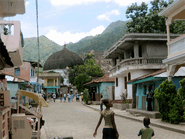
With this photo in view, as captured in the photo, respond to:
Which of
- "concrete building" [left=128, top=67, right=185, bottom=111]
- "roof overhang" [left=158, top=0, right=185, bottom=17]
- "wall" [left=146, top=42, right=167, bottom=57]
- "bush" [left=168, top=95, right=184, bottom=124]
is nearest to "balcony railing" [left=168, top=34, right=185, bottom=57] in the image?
"roof overhang" [left=158, top=0, right=185, bottom=17]

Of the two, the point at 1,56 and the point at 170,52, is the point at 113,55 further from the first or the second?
the point at 1,56

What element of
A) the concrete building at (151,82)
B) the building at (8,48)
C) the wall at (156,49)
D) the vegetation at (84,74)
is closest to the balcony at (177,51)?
the concrete building at (151,82)

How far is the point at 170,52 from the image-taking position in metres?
15.0

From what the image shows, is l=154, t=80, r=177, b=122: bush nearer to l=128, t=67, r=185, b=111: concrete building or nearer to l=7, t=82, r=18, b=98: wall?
l=128, t=67, r=185, b=111: concrete building

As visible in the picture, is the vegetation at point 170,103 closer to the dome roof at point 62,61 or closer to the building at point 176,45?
the building at point 176,45

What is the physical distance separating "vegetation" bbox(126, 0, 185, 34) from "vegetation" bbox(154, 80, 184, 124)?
21.6 m

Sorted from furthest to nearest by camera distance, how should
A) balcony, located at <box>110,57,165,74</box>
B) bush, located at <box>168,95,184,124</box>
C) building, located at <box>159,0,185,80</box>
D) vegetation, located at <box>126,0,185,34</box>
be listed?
vegetation, located at <box>126,0,185,34</box>
balcony, located at <box>110,57,165,74</box>
building, located at <box>159,0,185,80</box>
bush, located at <box>168,95,184,124</box>

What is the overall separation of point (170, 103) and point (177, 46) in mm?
3165

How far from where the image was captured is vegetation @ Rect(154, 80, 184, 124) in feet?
43.2

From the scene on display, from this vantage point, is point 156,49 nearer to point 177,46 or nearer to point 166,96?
point 177,46

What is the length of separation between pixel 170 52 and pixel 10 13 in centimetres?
900

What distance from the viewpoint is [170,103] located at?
13438mm

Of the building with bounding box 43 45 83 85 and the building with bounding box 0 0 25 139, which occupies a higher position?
the building with bounding box 43 45 83 85

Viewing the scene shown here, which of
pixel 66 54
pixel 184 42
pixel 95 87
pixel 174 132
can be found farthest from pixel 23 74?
pixel 66 54
